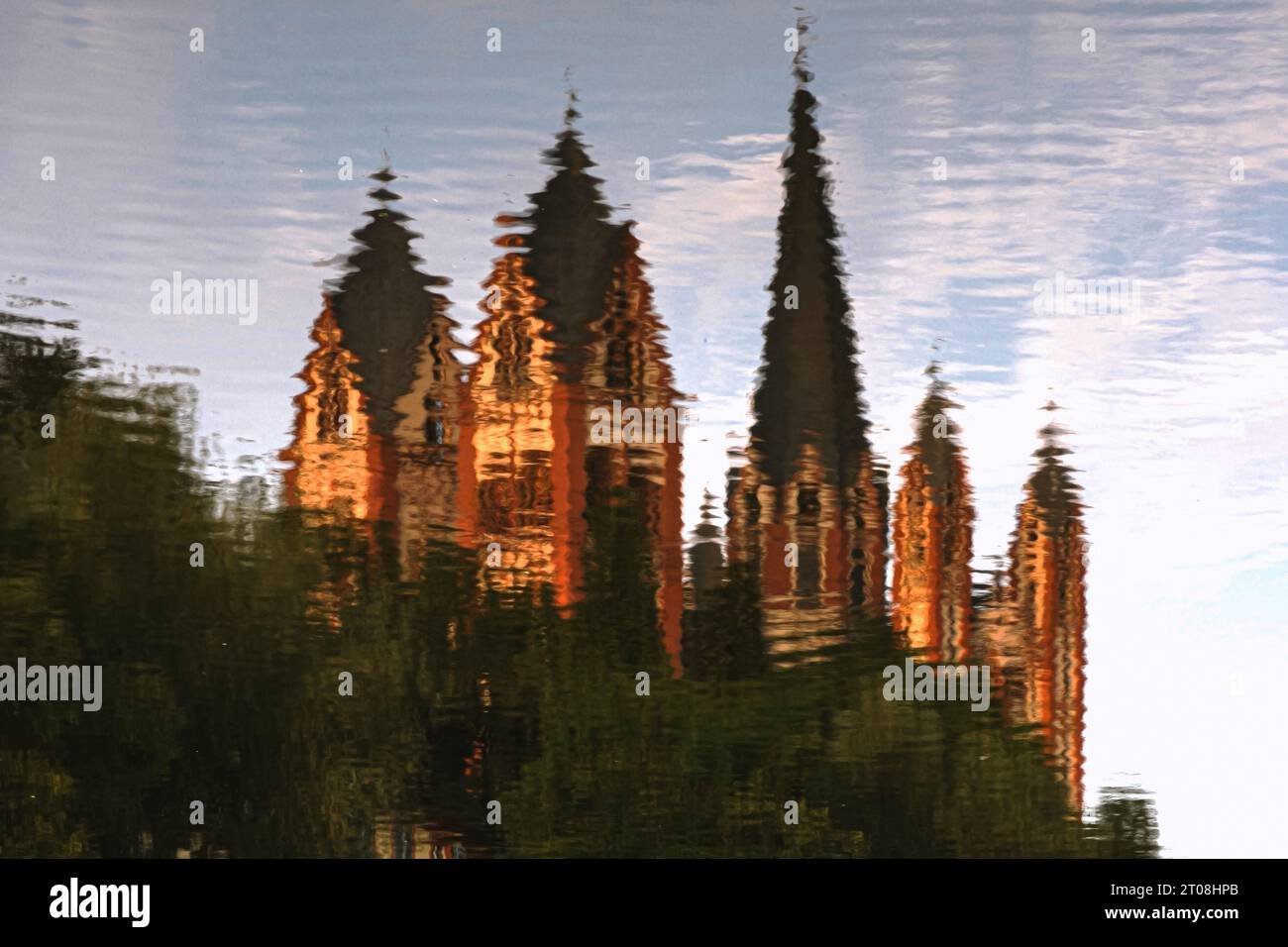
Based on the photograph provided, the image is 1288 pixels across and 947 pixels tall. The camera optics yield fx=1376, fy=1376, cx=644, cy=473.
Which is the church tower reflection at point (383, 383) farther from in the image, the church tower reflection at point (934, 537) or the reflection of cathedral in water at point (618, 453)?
the church tower reflection at point (934, 537)

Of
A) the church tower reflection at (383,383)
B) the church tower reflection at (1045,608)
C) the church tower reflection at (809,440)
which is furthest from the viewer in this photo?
the church tower reflection at (1045,608)

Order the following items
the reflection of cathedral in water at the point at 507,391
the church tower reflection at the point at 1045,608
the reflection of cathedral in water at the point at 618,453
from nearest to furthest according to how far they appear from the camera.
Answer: the reflection of cathedral in water at the point at 618,453 < the reflection of cathedral in water at the point at 507,391 < the church tower reflection at the point at 1045,608

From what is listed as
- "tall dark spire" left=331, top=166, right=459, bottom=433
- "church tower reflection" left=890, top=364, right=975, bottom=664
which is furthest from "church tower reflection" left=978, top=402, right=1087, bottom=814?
"tall dark spire" left=331, top=166, right=459, bottom=433

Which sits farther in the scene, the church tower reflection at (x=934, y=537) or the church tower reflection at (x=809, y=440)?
the church tower reflection at (x=934, y=537)

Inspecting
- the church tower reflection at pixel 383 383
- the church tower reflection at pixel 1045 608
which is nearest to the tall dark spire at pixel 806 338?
the church tower reflection at pixel 1045 608

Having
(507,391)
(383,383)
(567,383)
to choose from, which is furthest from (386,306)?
(567,383)

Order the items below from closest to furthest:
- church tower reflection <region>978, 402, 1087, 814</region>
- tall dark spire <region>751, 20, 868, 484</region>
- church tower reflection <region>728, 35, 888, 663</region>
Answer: church tower reflection <region>728, 35, 888, 663</region> < church tower reflection <region>978, 402, 1087, 814</region> < tall dark spire <region>751, 20, 868, 484</region>

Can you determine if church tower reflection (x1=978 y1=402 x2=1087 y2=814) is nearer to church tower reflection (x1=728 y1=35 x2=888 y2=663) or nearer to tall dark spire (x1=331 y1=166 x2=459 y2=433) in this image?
church tower reflection (x1=728 y1=35 x2=888 y2=663)

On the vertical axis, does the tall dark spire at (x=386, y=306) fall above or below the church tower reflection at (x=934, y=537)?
above

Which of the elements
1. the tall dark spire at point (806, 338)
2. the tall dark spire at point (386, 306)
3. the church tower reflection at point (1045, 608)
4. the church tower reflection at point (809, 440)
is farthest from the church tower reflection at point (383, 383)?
the church tower reflection at point (1045, 608)

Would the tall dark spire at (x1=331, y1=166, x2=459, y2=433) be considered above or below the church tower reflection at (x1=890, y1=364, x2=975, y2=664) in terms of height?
above

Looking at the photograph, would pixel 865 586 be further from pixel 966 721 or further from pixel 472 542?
pixel 472 542

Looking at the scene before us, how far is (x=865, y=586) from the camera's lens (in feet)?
141
